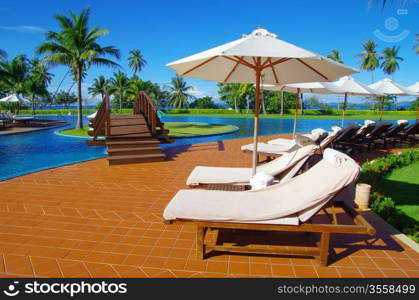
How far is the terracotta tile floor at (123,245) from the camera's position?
8.52 feet

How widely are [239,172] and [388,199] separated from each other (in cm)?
231

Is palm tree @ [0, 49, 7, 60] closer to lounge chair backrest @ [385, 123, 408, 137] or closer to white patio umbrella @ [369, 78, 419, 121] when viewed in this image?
white patio umbrella @ [369, 78, 419, 121]

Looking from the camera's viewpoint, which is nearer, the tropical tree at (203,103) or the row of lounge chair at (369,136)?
the row of lounge chair at (369,136)

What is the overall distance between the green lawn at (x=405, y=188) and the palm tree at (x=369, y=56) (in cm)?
4277

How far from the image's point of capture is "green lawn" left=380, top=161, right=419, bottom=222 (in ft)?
14.4

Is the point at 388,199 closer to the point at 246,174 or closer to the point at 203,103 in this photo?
the point at 246,174

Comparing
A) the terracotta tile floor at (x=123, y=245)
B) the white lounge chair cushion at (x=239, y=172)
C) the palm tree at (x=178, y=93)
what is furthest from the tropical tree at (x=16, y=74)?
the white lounge chair cushion at (x=239, y=172)

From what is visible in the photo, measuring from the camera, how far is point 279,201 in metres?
2.91

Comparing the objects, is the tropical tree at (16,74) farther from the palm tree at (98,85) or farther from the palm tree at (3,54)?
the palm tree at (3,54)

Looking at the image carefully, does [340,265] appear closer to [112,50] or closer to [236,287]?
[236,287]

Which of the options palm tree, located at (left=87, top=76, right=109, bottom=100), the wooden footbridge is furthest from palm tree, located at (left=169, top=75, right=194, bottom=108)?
the wooden footbridge

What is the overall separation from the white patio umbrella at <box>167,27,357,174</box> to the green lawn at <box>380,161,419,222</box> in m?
2.49

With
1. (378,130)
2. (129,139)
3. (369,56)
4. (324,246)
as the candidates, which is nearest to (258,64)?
(324,246)

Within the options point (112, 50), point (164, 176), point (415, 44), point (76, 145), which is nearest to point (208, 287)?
point (164, 176)
